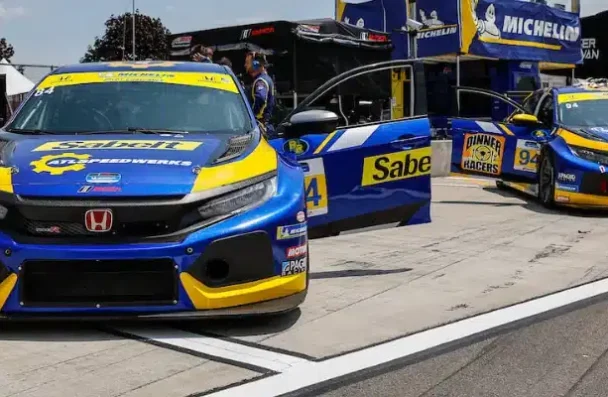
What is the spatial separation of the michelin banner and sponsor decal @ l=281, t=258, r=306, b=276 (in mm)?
15948

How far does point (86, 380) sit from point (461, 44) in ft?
58.2

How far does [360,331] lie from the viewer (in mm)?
4664

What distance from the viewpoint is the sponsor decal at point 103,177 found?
168 inches

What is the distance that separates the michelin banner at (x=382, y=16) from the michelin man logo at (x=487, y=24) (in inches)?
68.2

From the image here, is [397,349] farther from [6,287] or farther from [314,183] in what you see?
[314,183]

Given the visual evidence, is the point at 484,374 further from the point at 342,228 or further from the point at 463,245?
the point at 463,245

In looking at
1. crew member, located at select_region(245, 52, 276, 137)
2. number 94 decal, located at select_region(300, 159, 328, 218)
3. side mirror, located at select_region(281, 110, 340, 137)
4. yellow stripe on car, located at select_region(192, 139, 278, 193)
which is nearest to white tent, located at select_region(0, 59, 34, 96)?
crew member, located at select_region(245, 52, 276, 137)

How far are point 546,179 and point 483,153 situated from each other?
4.13ft

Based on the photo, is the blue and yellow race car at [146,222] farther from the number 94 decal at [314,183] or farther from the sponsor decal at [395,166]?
the sponsor decal at [395,166]

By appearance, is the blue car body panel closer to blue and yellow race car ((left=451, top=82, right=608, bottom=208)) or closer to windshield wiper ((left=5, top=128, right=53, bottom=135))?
windshield wiper ((left=5, top=128, right=53, bottom=135))

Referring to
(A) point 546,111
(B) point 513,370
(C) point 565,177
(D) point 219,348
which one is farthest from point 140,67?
(A) point 546,111

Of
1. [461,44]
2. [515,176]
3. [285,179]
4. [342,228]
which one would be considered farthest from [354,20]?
[285,179]

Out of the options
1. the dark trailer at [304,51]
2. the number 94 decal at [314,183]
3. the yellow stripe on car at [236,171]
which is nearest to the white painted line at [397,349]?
the yellow stripe on car at [236,171]

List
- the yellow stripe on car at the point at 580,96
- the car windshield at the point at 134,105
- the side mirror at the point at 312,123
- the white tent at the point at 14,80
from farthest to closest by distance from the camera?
the white tent at the point at 14,80 → the yellow stripe on car at the point at 580,96 → the side mirror at the point at 312,123 → the car windshield at the point at 134,105
